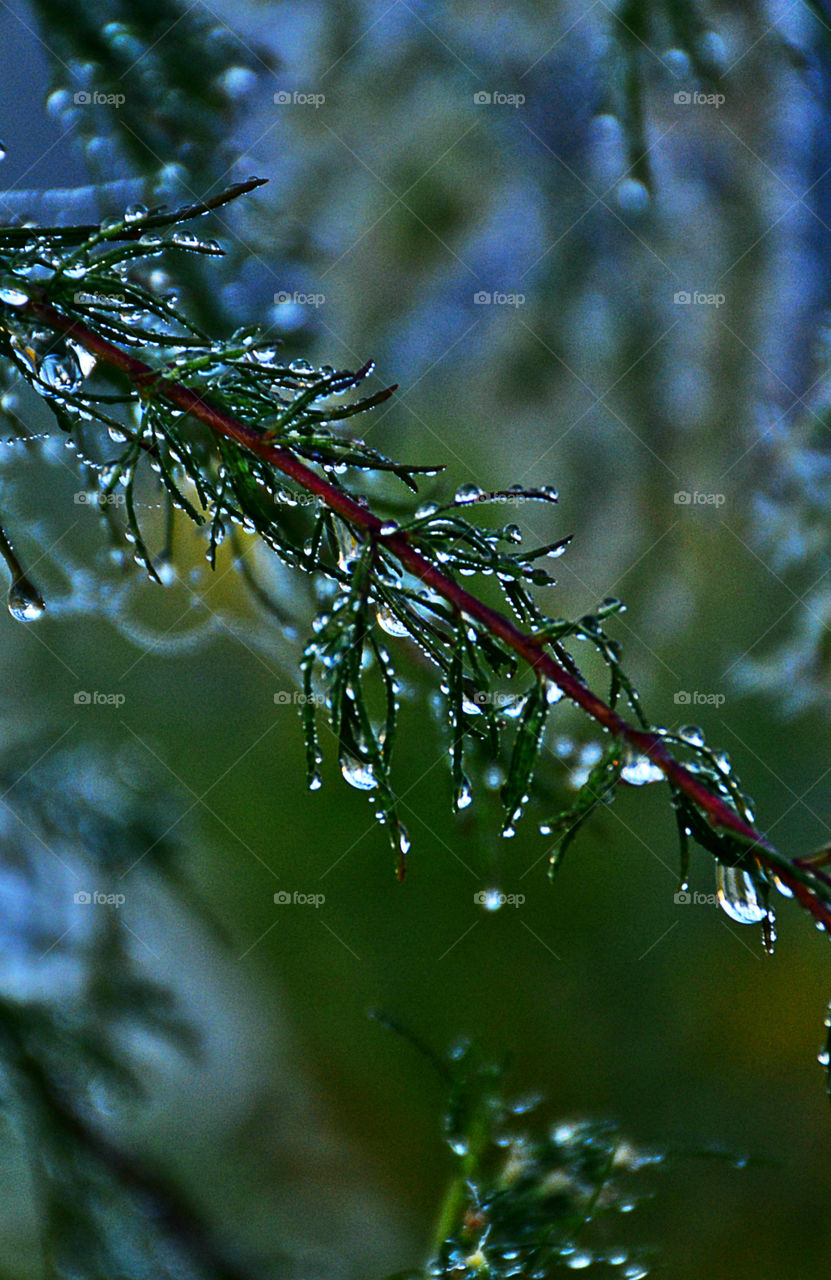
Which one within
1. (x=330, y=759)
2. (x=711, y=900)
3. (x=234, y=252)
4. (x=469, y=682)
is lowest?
(x=469, y=682)

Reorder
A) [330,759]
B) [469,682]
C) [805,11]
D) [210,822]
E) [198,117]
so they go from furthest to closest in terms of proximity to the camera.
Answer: [210,822] < [330,759] < [805,11] < [198,117] < [469,682]

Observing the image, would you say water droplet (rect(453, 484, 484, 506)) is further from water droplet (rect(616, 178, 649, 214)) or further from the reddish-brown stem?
water droplet (rect(616, 178, 649, 214))

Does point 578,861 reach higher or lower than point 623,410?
lower

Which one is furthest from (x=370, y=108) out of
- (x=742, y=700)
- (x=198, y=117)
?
(x=742, y=700)

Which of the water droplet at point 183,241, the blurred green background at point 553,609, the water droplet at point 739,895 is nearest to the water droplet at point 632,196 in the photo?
the blurred green background at point 553,609

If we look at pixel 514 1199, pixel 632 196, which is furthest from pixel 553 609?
pixel 514 1199

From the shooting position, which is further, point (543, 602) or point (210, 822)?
point (210, 822)

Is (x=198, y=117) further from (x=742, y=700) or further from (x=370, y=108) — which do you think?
(x=742, y=700)
